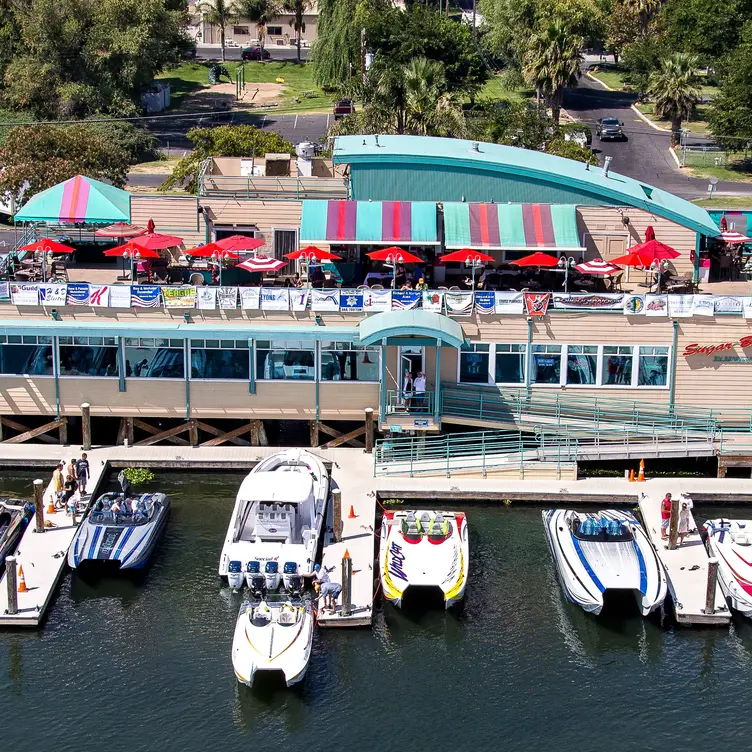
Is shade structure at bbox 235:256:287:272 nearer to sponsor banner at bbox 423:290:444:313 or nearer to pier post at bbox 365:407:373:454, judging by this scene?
sponsor banner at bbox 423:290:444:313

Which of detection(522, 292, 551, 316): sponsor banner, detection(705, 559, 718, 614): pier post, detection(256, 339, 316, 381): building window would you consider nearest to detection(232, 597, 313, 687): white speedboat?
detection(705, 559, 718, 614): pier post

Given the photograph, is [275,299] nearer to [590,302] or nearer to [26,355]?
[26,355]

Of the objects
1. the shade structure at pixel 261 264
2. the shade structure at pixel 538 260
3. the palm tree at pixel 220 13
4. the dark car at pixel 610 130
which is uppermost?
the palm tree at pixel 220 13

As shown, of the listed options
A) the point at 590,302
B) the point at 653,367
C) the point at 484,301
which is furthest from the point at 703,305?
the point at 484,301

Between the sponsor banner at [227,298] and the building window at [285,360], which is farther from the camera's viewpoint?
the building window at [285,360]

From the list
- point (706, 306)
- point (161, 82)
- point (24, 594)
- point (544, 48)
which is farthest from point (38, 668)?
point (161, 82)

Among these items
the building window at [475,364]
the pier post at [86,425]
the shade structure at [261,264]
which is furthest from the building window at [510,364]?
the pier post at [86,425]

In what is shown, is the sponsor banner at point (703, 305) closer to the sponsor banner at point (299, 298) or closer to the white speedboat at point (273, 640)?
the sponsor banner at point (299, 298)
